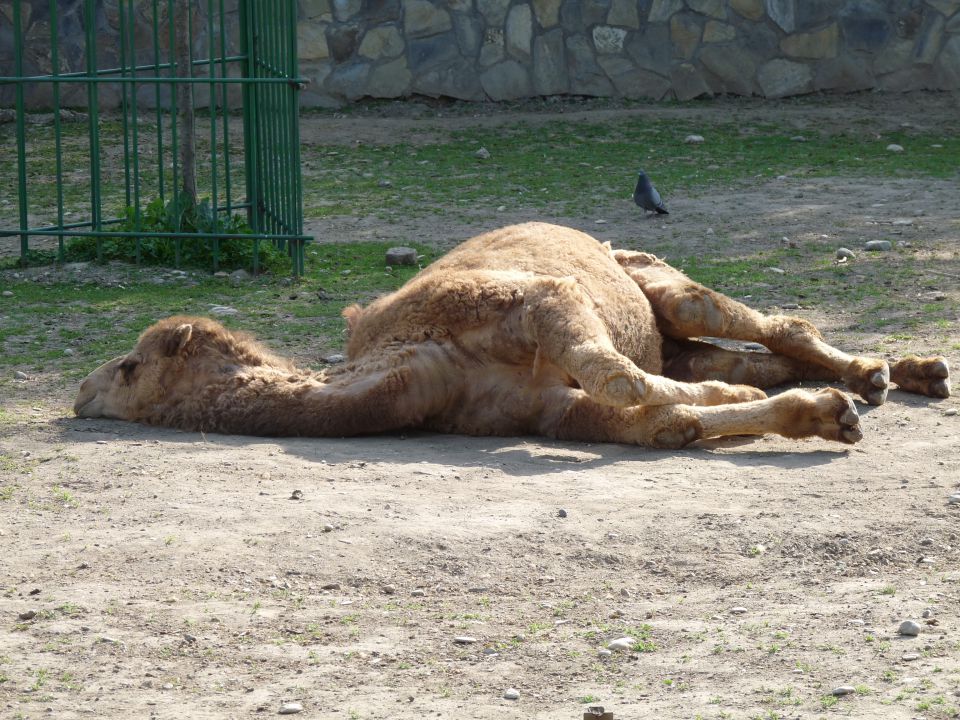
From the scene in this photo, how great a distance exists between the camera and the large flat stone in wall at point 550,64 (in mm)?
15242

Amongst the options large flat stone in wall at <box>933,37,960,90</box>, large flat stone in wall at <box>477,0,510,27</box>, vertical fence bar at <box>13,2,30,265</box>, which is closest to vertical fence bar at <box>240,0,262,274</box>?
vertical fence bar at <box>13,2,30,265</box>

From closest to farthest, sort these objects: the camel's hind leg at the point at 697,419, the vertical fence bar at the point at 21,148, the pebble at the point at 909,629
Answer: the pebble at the point at 909,629 → the camel's hind leg at the point at 697,419 → the vertical fence bar at the point at 21,148

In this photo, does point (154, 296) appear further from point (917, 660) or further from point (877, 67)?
point (877, 67)

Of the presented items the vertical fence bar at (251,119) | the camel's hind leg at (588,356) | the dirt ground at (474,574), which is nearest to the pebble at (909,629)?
the dirt ground at (474,574)

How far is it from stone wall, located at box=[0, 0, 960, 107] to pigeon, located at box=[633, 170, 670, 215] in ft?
16.3

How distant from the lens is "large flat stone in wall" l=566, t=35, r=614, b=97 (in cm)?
1524

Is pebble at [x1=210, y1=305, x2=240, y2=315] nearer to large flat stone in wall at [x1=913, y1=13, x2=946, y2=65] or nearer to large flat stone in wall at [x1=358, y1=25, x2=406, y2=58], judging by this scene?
large flat stone in wall at [x1=358, y1=25, x2=406, y2=58]

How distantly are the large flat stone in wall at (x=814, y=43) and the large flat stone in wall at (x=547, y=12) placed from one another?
2.48 metres

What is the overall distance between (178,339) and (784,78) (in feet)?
36.8

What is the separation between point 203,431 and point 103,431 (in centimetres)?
42

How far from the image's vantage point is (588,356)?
5363 millimetres

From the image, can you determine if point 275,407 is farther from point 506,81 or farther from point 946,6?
point 946,6

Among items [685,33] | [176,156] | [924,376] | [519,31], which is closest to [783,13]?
[685,33]

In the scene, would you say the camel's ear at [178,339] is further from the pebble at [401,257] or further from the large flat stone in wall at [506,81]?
the large flat stone in wall at [506,81]
